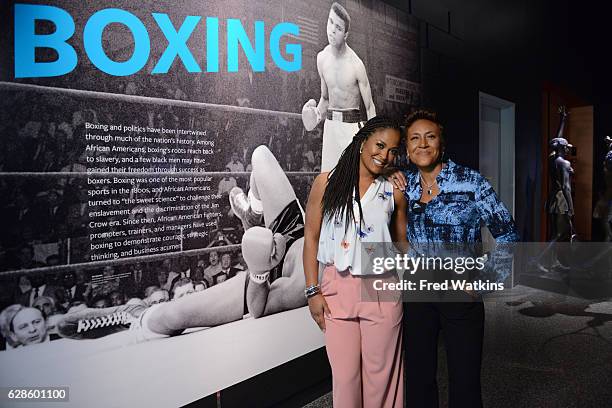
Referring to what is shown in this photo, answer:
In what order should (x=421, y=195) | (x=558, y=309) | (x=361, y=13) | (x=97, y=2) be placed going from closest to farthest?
(x=97, y=2) → (x=421, y=195) → (x=361, y=13) → (x=558, y=309)

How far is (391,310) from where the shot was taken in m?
1.83

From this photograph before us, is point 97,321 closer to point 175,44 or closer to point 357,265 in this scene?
point 357,265

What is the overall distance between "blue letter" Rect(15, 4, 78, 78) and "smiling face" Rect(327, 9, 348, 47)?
4.88 feet

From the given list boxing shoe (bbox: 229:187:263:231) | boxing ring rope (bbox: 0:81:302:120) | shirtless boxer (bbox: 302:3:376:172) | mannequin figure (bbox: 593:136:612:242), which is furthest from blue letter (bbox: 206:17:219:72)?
mannequin figure (bbox: 593:136:612:242)

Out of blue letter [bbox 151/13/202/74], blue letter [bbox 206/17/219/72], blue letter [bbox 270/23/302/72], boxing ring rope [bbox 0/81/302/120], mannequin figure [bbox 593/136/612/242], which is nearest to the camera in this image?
boxing ring rope [bbox 0/81/302/120]

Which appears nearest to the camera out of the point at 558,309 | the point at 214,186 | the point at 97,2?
the point at 97,2

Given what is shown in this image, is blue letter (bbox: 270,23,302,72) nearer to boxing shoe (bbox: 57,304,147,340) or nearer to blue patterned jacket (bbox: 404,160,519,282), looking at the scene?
blue patterned jacket (bbox: 404,160,519,282)

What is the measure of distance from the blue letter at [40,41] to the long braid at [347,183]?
1.03m

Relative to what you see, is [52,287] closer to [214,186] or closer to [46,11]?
[214,186]

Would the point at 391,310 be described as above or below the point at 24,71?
below

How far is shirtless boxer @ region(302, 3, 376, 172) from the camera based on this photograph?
2.82 m

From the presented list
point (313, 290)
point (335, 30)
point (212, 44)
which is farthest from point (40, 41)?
point (335, 30)

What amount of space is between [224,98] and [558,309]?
8.78ft

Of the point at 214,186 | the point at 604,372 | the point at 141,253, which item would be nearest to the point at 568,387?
the point at 604,372
